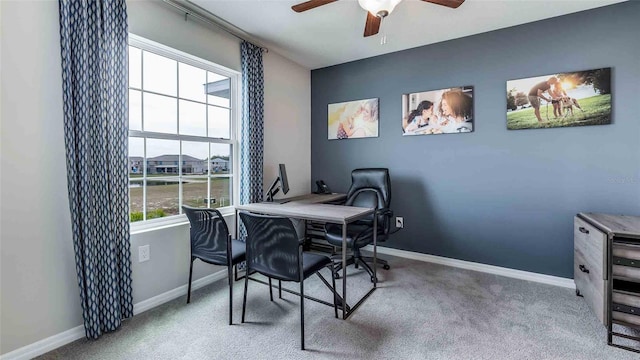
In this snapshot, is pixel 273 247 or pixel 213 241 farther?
pixel 213 241

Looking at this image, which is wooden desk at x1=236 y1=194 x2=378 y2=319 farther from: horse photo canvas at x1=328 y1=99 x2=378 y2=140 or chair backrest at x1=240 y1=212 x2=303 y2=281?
horse photo canvas at x1=328 y1=99 x2=378 y2=140

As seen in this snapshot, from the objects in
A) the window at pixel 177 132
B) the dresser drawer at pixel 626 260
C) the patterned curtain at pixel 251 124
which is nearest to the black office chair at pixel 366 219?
the patterned curtain at pixel 251 124

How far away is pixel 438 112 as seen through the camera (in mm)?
3199

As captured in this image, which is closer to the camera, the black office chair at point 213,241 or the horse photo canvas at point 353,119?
the black office chair at point 213,241

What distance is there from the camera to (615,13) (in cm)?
241

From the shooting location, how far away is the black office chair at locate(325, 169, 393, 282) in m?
2.77

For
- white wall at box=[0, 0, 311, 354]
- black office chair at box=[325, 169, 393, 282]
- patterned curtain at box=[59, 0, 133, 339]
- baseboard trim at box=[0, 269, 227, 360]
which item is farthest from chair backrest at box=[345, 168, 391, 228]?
white wall at box=[0, 0, 311, 354]

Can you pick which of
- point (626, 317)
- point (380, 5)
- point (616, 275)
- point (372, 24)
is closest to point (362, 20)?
point (372, 24)

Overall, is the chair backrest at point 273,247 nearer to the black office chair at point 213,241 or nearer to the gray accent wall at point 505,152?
the black office chair at point 213,241

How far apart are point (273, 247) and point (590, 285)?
2.28 metres

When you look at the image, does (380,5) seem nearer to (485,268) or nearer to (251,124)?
(251,124)

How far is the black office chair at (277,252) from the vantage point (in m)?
1.73

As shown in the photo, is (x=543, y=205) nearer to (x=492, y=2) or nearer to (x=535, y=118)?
(x=535, y=118)

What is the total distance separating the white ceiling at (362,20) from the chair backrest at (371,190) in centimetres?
146
